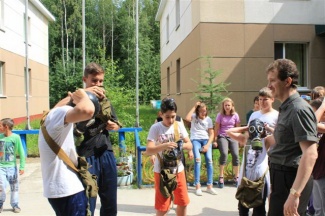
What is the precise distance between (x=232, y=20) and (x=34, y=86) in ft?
50.2

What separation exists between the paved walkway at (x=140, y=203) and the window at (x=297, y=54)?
6.58 meters

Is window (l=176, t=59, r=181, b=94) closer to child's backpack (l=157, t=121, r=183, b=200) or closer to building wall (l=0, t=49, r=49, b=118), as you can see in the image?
building wall (l=0, t=49, r=49, b=118)

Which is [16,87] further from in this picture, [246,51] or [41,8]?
[246,51]

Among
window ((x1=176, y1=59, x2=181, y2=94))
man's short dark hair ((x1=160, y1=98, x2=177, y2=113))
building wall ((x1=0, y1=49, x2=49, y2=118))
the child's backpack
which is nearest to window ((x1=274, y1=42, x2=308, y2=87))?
window ((x1=176, y1=59, x2=181, y2=94))

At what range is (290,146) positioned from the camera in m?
2.87

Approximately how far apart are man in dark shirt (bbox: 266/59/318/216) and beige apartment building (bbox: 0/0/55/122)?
37.7ft

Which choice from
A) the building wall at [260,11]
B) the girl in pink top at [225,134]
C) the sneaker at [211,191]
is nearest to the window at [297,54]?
the building wall at [260,11]

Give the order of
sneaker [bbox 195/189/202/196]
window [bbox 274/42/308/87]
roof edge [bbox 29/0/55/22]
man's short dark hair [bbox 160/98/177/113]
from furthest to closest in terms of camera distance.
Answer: roof edge [bbox 29/0/55/22] < window [bbox 274/42/308/87] < sneaker [bbox 195/189/202/196] < man's short dark hair [bbox 160/98/177/113]

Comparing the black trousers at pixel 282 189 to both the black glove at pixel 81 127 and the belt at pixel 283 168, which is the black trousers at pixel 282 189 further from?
the black glove at pixel 81 127

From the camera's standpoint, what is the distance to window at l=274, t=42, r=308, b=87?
1229cm

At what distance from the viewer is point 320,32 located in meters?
11.8

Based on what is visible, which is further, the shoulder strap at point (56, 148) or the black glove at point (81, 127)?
the black glove at point (81, 127)

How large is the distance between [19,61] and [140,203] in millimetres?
15433

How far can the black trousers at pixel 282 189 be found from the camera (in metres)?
2.92
